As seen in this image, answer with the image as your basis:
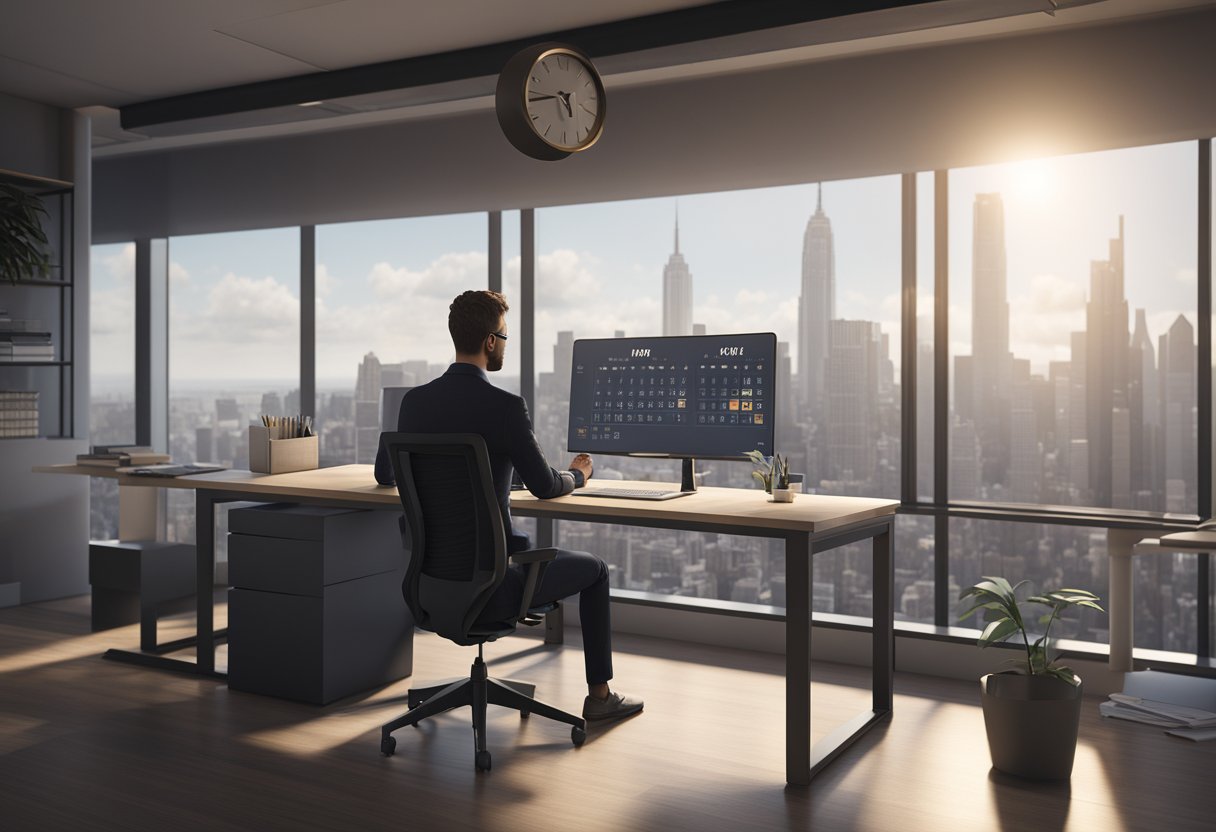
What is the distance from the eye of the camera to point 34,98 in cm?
548

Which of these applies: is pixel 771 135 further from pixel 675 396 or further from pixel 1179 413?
pixel 1179 413

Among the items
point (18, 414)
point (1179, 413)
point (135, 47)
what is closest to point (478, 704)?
point (1179, 413)

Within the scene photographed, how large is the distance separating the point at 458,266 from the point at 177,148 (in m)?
2.15

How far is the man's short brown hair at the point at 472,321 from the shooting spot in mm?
3295

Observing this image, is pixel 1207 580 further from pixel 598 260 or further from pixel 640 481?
pixel 598 260

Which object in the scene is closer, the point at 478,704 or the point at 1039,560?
the point at 478,704

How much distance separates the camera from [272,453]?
4.26m

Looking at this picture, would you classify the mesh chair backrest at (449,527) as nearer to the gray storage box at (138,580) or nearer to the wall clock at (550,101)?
the wall clock at (550,101)

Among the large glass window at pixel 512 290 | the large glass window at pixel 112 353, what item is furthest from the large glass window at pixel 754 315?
the large glass window at pixel 112 353

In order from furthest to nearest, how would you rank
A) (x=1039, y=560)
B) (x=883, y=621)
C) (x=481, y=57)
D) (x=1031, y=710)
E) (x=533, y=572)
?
(x=481, y=57) → (x=1039, y=560) → (x=883, y=621) → (x=533, y=572) → (x=1031, y=710)

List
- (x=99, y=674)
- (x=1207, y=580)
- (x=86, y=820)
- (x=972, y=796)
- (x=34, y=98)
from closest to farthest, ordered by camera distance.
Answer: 1. (x=86, y=820)
2. (x=972, y=796)
3. (x=1207, y=580)
4. (x=99, y=674)
5. (x=34, y=98)

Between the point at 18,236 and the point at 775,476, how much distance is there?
4222 millimetres

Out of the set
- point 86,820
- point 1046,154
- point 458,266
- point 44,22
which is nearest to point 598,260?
point 458,266

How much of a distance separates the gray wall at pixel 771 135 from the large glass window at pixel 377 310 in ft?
0.65
